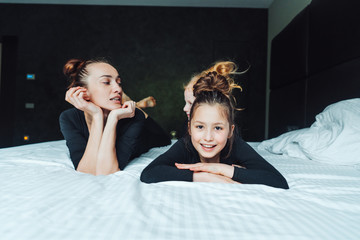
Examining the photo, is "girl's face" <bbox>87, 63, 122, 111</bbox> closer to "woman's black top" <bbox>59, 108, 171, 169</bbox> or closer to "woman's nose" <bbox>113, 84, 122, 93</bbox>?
"woman's nose" <bbox>113, 84, 122, 93</bbox>

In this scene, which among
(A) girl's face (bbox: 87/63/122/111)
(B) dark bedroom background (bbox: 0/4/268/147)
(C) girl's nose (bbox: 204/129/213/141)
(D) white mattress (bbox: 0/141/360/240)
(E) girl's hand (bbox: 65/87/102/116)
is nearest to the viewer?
(D) white mattress (bbox: 0/141/360/240)

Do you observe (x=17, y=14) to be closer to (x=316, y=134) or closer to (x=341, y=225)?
(x=316, y=134)

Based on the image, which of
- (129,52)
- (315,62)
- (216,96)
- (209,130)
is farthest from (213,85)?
(129,52)

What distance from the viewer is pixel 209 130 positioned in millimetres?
958

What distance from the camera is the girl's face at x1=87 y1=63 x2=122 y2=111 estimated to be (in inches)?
45.3

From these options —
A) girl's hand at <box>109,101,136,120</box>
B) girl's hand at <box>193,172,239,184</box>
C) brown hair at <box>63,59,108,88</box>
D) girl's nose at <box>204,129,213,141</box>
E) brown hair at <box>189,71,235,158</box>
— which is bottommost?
girl's hand at <box>193,172,239,184</box>

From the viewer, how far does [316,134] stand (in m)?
1.23

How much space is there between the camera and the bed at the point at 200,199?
47cm

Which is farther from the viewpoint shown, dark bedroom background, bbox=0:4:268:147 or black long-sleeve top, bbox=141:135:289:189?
dark bedroom background, bbox=0:4:268:147

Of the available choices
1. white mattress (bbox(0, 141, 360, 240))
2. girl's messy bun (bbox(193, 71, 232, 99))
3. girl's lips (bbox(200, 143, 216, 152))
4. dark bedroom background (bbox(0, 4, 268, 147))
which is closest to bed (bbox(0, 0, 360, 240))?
white mattress (bbox(0, 141, 360, 240))

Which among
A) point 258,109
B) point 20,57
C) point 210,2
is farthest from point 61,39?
point 258,109

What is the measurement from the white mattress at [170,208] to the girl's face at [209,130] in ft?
0.73

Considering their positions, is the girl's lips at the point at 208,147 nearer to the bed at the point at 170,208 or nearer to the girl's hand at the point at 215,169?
the girl's hand at the point at 215,169

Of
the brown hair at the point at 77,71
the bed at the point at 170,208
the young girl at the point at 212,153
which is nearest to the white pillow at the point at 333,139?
the bed at the point at 170,208
